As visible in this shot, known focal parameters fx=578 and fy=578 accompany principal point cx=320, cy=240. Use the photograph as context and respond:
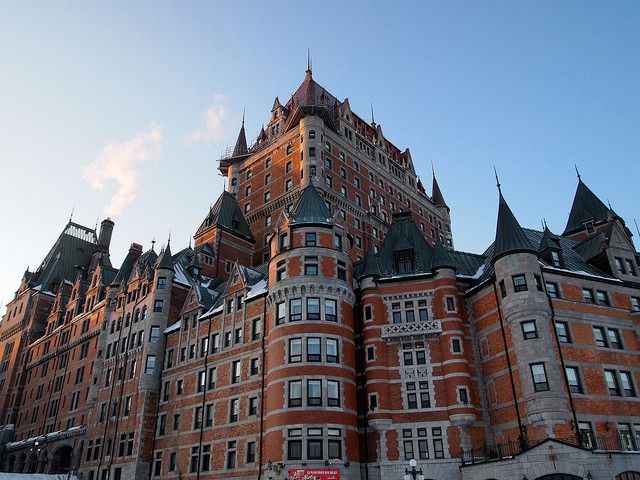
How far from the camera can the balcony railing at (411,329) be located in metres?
46.4

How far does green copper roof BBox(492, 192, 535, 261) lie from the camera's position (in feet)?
147

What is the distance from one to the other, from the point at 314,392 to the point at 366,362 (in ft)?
18.2

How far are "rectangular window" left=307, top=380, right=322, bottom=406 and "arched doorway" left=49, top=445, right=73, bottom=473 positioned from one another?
37577mm

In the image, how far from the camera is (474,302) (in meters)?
48.2

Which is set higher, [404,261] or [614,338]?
[404,261]

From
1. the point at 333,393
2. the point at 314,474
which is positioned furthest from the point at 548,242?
the point at 314,474

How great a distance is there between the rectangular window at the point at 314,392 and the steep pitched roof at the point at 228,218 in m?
35.3

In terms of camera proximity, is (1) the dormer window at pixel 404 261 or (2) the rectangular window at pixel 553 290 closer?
(2) the rectangular window at pixel 553 290

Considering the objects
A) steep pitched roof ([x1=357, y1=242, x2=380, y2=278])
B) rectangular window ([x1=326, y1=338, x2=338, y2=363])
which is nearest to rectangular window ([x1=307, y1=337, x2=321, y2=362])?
rectangular window ([x1=326, y1=338, x2=338, y2=363])

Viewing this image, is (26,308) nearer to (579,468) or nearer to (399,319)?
(399,319)

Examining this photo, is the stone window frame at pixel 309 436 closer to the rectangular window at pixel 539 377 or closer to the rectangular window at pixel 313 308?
the rectangular window at pixel 313 308

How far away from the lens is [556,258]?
4766 centimetres

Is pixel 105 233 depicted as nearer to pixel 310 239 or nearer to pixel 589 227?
pixel 310 239

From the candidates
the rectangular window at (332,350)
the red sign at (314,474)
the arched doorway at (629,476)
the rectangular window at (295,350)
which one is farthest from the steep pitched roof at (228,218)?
the arched doorway at (629,476)
